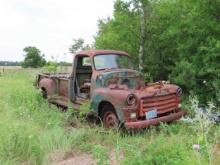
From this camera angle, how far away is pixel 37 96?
12.4m

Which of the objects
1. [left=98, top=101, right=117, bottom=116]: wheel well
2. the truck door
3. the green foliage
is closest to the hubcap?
[left=98, top=101, right=117, bottom=116]: wheel well

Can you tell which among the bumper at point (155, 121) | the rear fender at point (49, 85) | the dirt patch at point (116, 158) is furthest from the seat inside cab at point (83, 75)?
the dirt patch at point (116, 158)

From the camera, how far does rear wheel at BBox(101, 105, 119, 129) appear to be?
28.8ft

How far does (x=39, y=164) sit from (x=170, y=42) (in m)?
7.47

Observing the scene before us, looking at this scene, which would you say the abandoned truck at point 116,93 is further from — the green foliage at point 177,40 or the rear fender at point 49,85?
the green foliage at point 177,40

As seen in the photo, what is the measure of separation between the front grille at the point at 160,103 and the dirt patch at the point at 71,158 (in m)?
1.91

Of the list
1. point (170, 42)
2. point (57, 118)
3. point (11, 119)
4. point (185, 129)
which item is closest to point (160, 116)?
point (185, 129)

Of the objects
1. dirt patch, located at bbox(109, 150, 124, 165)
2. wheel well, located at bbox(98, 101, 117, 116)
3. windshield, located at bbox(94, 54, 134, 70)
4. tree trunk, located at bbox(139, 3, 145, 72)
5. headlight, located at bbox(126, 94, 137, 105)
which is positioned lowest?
dirt patch, located at bbox(109, 150, 124, 165)

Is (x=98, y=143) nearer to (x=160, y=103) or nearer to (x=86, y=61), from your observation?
(x=160, y=103)

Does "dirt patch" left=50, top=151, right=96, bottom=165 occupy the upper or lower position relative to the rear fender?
lower

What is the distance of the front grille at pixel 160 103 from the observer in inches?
337

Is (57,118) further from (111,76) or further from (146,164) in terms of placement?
(146,164)

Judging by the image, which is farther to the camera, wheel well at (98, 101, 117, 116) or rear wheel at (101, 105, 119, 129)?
wheel well at (98, 101, 117, 116)

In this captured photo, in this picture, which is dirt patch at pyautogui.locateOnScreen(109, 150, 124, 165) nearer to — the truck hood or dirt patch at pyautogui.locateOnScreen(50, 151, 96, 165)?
dirt patch at pyautogui.locateOnScreen(50, 151, 96, 165)
